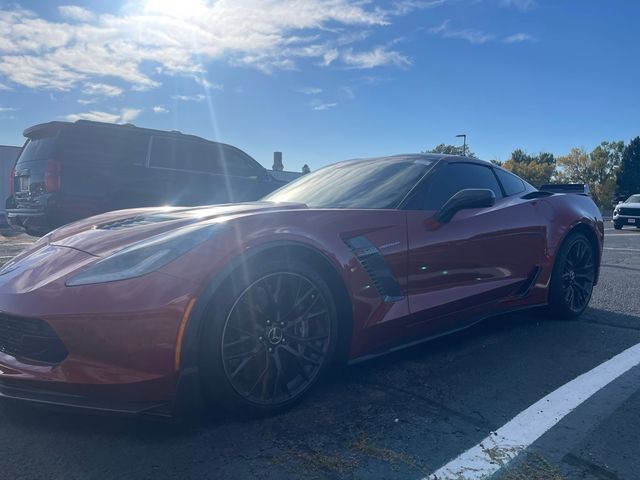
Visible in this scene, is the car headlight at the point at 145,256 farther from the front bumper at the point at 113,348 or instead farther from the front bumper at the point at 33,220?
the front bumper at the point at 33,220

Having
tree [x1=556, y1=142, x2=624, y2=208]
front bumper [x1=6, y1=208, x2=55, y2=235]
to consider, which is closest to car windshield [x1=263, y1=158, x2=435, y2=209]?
front bumper [x1=6, y1=208, x2=55, y2=235]

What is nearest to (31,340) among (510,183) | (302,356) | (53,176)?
(302,356)

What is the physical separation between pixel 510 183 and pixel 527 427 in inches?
91.0

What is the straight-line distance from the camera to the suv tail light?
6641 mm

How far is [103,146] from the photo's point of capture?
714 centimetres

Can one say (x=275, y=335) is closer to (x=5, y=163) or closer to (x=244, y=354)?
(x=244, y=354)

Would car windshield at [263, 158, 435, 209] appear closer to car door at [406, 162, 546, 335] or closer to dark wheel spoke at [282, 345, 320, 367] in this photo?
car door at [406, 162, 546, 335]

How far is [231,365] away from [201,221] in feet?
2.39

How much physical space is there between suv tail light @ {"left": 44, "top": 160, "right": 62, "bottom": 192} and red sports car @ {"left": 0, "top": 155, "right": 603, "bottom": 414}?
3973 millimetres

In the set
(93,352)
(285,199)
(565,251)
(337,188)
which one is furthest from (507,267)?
(93,352)

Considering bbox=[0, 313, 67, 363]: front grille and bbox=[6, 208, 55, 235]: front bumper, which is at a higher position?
bbox=[6, 208, 55, 235]: front bumper

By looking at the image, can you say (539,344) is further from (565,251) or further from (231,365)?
(231,365)

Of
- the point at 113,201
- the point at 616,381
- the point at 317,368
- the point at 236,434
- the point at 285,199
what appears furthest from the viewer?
the point at 113,201

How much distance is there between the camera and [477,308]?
3.37 m
